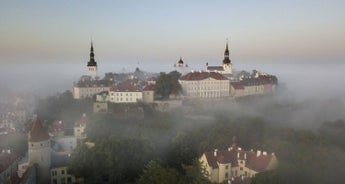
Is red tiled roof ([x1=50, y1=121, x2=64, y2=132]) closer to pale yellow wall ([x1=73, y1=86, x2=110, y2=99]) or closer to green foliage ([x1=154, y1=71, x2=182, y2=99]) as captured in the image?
pale yellow wall ([x1=73, y1=86, x2=110, y2=99])

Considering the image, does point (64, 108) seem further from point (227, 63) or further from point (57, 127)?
point (227, 63)

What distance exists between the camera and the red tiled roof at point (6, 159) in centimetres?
2494

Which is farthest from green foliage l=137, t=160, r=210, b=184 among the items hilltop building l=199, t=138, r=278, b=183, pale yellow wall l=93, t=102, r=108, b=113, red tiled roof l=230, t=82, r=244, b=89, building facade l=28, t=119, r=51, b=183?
red tiled roof l=230, t=82, r=244, b=89

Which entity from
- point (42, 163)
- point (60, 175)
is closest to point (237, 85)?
point (60, 175)

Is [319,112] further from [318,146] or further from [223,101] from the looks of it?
[318,146]

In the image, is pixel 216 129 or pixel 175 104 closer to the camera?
pixel 216 129

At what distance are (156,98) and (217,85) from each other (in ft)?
37.7

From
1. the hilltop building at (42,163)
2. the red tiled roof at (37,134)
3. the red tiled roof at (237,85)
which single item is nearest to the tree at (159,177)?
the hilltop building at (42,163)

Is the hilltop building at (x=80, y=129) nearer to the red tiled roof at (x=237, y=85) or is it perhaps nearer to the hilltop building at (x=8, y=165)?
the hilltop building at (x=8, y=165)

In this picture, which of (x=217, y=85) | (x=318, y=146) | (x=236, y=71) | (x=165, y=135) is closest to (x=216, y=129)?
(x=165, y=135)

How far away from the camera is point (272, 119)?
46812 mm

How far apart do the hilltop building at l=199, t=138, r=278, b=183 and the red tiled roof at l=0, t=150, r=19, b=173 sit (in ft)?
45.0

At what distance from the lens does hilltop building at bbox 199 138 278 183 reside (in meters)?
24.4

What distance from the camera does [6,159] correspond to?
87.2 ft
